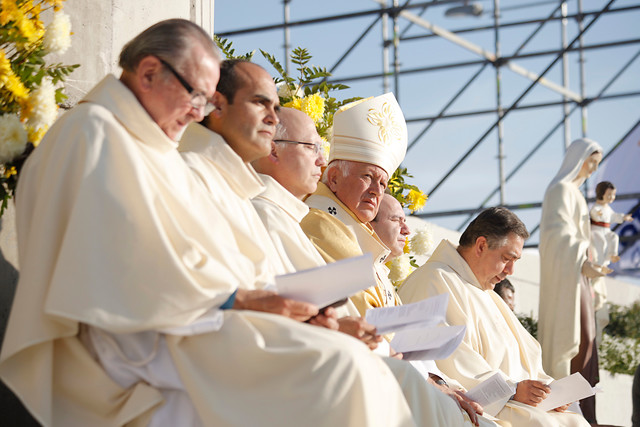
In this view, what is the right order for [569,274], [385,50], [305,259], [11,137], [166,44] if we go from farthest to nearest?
[385,50] < [569,274] < [305,259] < [11,137] < [166,44]

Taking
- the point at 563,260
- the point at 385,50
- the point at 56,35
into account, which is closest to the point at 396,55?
the point at 385,50

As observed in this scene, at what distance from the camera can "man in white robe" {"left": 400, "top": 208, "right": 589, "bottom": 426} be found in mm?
6090

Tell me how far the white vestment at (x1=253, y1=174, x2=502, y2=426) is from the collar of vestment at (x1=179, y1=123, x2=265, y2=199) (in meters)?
0.36

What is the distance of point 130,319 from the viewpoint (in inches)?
121

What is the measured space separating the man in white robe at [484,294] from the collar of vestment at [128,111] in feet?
9.46

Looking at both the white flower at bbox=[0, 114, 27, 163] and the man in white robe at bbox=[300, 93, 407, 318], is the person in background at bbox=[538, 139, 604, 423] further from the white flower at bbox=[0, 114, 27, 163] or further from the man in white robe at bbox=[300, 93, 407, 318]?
the white flower at bbox=[0, 114, 27, 163]

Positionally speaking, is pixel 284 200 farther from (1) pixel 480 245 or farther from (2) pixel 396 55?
(2) pixel 396 55

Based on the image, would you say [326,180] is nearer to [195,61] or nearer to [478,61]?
[195,61]

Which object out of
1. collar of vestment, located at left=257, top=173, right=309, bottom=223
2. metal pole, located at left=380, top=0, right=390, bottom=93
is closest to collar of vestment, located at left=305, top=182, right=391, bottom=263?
collar of vestment, located at left=257, top=173, right=309, bottom=223

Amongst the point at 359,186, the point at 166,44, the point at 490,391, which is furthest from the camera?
the point at 359,186

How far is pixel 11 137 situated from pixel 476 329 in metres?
3.41

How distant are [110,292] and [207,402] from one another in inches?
18.0

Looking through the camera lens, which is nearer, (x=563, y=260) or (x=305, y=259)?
(x=305, y=259)

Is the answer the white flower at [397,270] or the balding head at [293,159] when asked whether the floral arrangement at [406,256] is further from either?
the balding head at [293,159]
